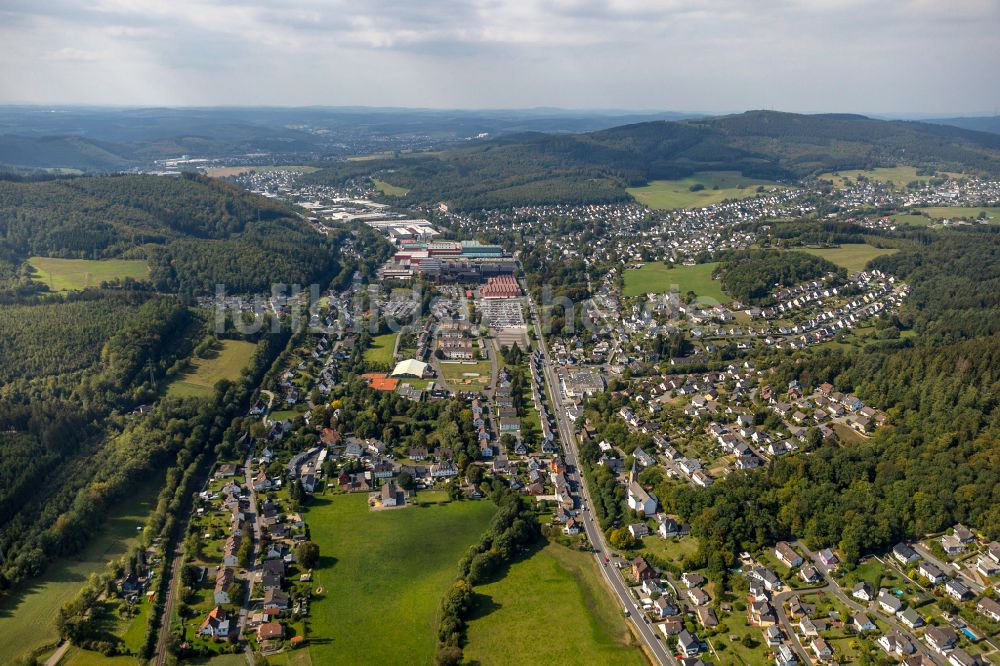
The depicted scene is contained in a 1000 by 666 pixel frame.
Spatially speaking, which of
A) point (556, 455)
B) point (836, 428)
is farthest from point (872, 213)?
point (556, 455)

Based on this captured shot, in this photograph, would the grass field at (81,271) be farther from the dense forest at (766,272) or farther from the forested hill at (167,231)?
the dense forest at (766,272)

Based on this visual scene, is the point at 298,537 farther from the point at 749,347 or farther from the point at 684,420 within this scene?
the point at 749,347

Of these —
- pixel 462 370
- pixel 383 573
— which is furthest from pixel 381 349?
pixel 383 573

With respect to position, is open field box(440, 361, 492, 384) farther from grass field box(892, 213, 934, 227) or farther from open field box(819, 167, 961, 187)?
open field box(819, 167, 961, 187)

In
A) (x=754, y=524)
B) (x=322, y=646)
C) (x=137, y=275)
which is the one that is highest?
(x=137, y=275)

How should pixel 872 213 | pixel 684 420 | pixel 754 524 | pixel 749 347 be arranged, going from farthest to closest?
pixel 872 213
pixel 749 347
pixel 684 420
pixel 754 524
